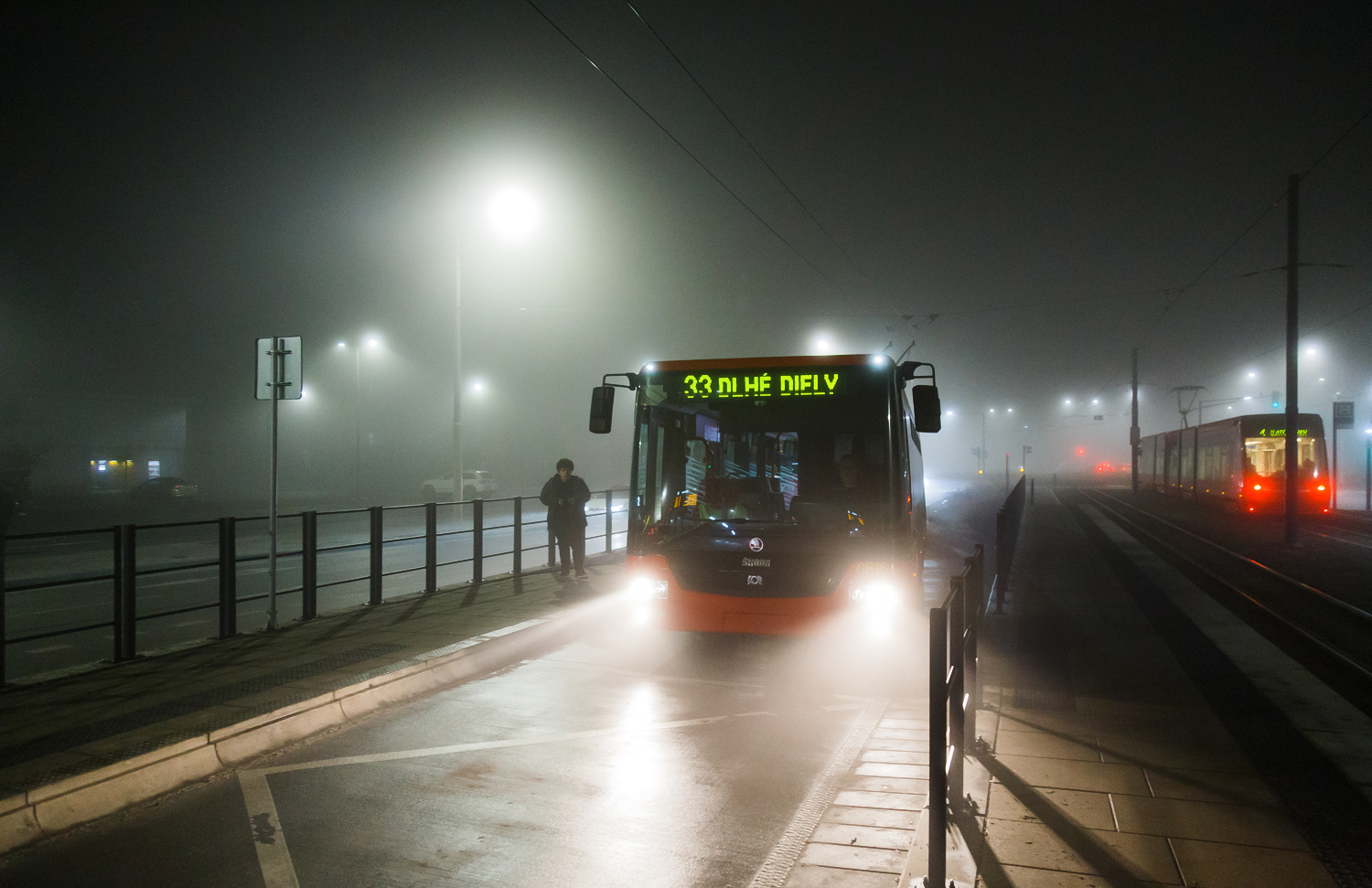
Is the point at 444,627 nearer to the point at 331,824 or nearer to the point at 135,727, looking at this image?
the point at 135,727

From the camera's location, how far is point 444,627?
357 inches

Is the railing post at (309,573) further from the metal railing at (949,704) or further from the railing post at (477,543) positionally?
the metal railing at (949,704)

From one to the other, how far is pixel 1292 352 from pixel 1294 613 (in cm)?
1245

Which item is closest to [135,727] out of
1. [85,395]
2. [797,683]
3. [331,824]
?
[331,824]

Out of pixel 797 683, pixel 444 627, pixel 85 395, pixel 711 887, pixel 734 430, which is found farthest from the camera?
pixel 85 395

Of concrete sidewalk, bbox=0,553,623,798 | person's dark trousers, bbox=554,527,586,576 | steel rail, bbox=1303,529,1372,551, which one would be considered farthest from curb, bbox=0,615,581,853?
steel rail, bbox=1303,529,1372,551

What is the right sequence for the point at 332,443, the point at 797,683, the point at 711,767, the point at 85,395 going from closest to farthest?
the point at 711,767 < the point at 797,683 < the point at 85,395 < the point at 332,443

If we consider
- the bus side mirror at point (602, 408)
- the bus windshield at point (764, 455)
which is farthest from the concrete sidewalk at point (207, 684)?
the bus windshield at point (764, 455)

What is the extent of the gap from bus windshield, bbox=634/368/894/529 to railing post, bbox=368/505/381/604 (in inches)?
143

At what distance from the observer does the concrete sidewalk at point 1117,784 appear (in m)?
3.76

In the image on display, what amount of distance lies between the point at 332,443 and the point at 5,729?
209 feet

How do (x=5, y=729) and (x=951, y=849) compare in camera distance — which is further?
(x=5, y=729)

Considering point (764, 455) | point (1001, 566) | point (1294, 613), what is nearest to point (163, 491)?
point (1001, 566)

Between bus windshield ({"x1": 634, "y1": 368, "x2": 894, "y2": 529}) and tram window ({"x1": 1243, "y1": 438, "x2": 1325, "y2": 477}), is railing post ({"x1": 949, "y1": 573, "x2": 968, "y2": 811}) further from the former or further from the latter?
tram window ({"x1": 1243, "y1": 438, "x2": 1325, "y2": 477})
